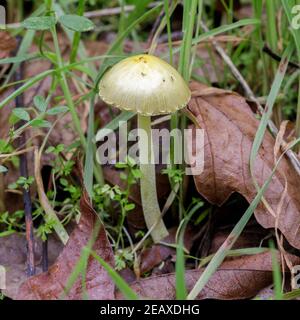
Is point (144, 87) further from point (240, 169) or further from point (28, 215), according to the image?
point (28, 215)

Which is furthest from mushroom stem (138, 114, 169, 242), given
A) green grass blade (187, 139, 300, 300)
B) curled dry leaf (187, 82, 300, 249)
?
green grass blade (187, 139, 300, 300)

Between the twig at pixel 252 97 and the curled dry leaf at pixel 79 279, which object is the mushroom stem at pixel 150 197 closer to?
the curled dry leaf at pixel 79 279

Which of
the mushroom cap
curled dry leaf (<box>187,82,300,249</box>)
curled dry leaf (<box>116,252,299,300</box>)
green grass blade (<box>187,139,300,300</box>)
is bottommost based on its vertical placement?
curled dry leaf (<box>116,252,299,300</box>)

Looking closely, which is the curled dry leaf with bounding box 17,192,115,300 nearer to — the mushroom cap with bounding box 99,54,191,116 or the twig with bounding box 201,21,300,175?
the mushroom cap with bounding box 99,54,191,116

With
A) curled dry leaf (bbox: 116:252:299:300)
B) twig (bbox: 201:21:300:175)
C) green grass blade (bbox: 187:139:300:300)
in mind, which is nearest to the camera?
green grass blade (bbox: 187:139:300:300)

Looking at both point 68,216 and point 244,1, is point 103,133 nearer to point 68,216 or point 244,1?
point 68,216

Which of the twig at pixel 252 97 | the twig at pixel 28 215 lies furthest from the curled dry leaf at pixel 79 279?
the twig at pixel 252 97

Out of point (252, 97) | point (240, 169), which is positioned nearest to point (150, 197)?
point (240, 169)
